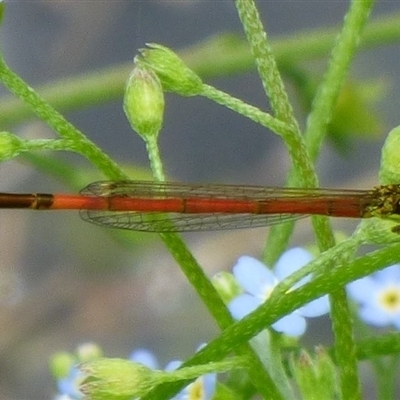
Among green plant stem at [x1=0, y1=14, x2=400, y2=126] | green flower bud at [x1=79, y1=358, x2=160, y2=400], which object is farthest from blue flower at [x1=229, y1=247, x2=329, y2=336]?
green plant stem at [x1=0, y1=14, x2=400, y2=126]

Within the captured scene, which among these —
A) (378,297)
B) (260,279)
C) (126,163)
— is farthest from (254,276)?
(126,163)

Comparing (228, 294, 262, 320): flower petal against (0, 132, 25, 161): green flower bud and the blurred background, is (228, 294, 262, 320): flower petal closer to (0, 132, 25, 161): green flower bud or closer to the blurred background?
(0, 132, 25, 161): green flower bud

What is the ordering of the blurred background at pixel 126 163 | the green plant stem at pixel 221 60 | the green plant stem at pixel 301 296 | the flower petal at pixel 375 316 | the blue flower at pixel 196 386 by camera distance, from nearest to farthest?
the green plant stem at pixel 301 296 < the blue flower at pixel 196 386 < the flower petal at pixel 375 316 < the green plant stem at pixel 221 60 < the blurred background at pixel 126 163

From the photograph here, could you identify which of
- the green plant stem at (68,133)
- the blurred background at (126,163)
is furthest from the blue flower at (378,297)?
the blurred background at (126,163)

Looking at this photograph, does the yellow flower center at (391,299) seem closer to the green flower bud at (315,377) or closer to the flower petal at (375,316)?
the flower petal at (375,316)

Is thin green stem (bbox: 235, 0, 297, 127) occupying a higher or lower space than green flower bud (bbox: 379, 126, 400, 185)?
higher

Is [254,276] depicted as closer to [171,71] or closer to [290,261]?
[290,261]

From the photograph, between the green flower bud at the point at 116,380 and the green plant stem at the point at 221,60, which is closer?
the green flower bud at the point at 116,380

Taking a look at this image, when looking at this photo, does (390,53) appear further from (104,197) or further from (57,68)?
(104,197)
